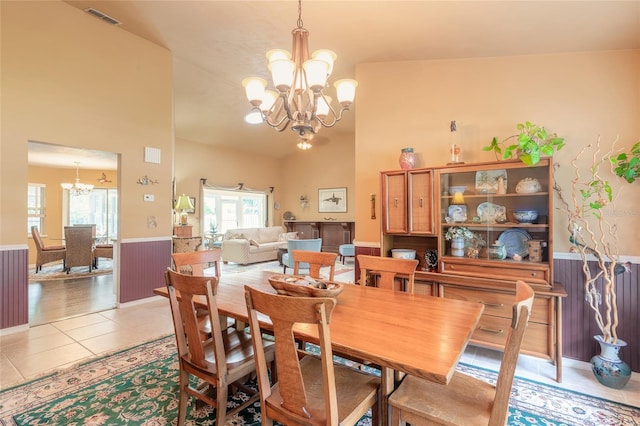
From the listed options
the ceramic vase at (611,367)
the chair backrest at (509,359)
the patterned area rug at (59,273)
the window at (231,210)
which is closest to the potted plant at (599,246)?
the ceramic vase at (611,367)

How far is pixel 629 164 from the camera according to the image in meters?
2.24

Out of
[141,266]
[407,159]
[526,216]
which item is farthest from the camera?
[141,266]

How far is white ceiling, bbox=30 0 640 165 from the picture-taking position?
234cm

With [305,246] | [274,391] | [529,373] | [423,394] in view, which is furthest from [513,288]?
[305,246]

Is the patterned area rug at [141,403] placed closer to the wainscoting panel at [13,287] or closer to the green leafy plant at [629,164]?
the wainscoting panel at [13,287]

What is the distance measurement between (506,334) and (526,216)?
A: 104cm

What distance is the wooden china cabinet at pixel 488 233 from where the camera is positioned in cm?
246

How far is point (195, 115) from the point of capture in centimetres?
670

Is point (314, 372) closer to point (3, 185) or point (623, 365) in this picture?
point (623, 365)

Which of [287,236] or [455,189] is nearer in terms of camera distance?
[455,189]

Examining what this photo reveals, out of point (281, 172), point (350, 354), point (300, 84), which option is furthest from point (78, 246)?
point (350, 354)

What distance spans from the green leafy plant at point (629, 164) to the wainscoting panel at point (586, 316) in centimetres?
73

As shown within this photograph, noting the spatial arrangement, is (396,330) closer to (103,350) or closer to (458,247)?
(458,247)

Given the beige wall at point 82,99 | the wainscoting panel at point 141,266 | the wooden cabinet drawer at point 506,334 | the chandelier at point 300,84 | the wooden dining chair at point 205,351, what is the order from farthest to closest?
the wainscoting panel at point 141,266
the beige wall at point 82,99
the wooden cabinet drawer at point 506,334
the chandelier at point 300,84
the wooden dining chair at point 205,351
